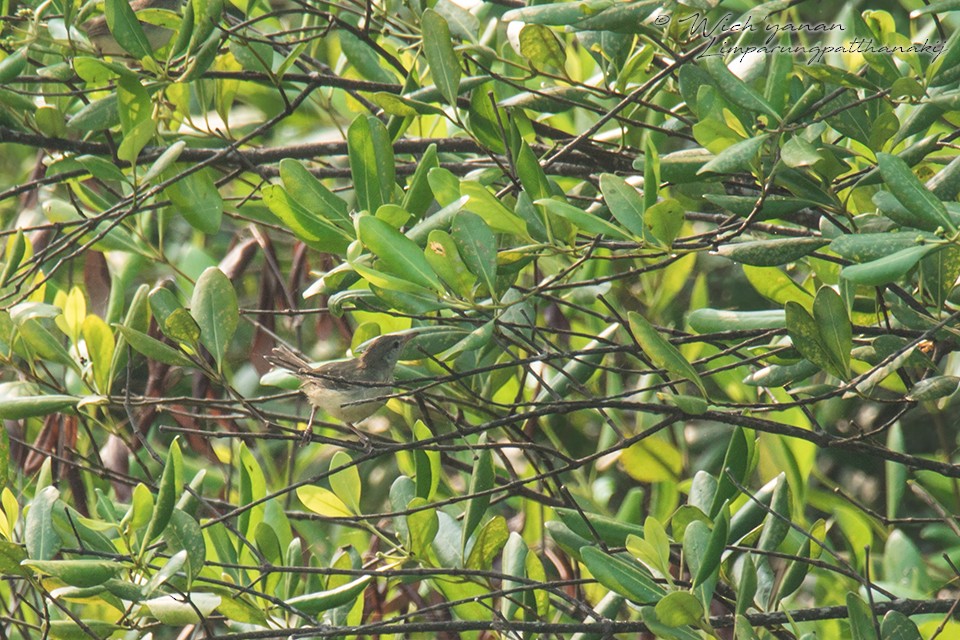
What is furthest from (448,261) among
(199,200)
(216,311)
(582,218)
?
(199,200)

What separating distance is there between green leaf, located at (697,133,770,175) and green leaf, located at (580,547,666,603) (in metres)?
0.70

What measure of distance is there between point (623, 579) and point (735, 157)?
2.54 ft

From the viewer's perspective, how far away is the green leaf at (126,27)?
245 cm

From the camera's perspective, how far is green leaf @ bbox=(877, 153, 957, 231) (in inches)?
67.9

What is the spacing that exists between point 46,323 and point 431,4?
153cm

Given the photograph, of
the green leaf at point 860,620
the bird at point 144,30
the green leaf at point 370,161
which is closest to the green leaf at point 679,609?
the green leaf at point 860,620

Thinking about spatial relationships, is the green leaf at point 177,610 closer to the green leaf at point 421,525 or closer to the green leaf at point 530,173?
the green leaf at point 421,525

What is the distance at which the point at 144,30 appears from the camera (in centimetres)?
313

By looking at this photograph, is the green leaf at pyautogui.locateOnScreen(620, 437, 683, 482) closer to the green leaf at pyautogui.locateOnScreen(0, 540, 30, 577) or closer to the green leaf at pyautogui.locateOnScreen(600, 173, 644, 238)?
the green leaf at pyautogui.locateOnScreen(600, 173, 644, 238)

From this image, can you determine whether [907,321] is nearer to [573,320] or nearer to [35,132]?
[573,320]

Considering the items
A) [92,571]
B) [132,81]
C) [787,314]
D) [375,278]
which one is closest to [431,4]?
[132,81]

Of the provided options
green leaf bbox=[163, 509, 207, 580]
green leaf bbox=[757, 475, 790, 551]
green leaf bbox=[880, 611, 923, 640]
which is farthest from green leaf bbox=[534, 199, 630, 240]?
green leaf bbox=[163, 509, 207, 580]

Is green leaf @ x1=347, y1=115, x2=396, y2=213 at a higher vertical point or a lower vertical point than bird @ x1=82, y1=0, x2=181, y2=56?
lower

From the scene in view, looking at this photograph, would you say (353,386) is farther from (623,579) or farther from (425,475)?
(623,579)
